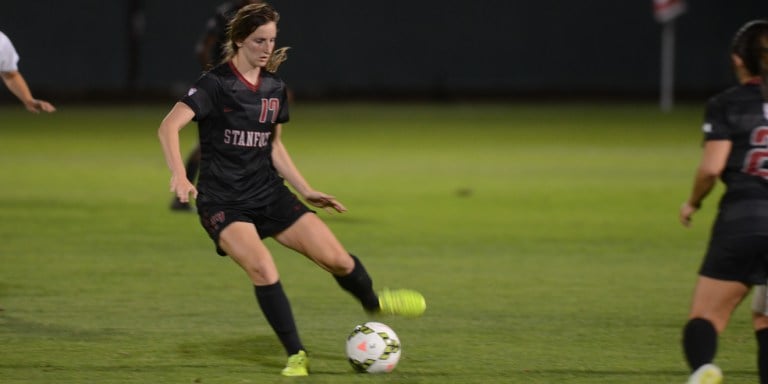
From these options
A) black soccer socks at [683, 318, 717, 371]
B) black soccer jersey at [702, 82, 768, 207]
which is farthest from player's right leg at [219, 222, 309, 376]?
black soccer jersey at [702, 82, 768, 207]

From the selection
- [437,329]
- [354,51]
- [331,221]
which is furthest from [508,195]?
[354,51]

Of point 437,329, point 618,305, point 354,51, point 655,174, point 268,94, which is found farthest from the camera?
point 354,51

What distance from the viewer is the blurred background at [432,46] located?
111 ft

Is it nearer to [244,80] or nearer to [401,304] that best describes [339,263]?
[401,304]

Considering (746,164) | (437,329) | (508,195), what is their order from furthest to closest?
(508,195), (437,329), (746,164)

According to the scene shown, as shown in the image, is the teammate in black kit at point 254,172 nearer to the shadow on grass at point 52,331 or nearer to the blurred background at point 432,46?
the shadow on grass at point 52,331

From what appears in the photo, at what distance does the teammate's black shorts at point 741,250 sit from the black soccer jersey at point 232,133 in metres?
2.36

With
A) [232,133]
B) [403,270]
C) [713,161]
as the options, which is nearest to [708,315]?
[713,161]

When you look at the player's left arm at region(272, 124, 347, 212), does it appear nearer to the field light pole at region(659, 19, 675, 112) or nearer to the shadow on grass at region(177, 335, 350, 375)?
the shadow on grass at region(177, 335, 350, 375)

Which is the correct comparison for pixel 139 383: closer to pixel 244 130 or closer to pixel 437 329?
pixel 244 130

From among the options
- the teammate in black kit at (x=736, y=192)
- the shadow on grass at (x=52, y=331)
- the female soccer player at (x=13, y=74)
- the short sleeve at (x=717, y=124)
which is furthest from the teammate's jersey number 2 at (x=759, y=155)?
the female soccer player at (x=13, y=74)

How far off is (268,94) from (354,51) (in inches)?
1104

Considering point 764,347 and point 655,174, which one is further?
point 655,174

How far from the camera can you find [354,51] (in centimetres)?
3431
